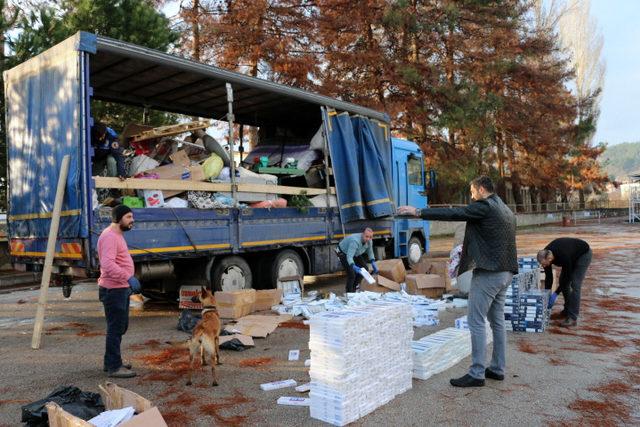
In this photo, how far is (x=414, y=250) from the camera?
1259 cm

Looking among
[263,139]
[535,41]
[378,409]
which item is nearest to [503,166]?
[535,41]

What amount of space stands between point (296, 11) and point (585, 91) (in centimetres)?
3623

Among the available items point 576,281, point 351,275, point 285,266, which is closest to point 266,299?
point 285,266

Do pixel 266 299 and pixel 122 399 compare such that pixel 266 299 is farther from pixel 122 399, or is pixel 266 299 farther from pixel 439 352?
pixel 122 399

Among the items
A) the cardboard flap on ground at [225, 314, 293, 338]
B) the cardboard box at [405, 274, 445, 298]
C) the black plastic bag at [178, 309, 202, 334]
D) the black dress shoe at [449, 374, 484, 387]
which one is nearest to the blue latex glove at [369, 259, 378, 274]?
the cardboard box at [405, 274, 445, 298]

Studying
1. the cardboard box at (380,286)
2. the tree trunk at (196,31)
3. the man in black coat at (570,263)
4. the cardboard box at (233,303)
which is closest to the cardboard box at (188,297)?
the cardboard box at (233,303)

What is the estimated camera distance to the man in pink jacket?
4.99 metres

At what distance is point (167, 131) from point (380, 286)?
4.26 metres

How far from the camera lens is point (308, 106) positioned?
10.7 m

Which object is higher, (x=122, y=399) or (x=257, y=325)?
(x=122, y=399)

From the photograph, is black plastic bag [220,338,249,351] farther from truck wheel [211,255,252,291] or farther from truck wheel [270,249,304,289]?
truck wheel [270,249,304,289]

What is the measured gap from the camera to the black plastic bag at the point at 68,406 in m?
3.66

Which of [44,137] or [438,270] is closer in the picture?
[44,137]

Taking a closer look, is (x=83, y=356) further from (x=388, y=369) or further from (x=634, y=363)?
(x=634, y=363)
